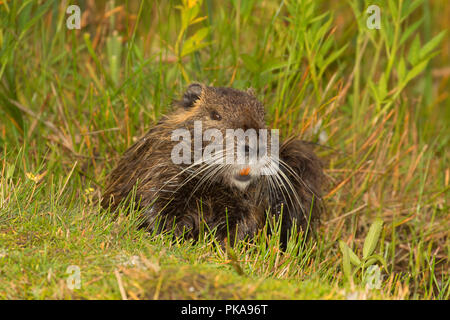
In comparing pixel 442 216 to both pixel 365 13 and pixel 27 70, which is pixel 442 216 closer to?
pixel 365 13

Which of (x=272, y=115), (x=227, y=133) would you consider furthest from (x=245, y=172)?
(x=272, y=115)

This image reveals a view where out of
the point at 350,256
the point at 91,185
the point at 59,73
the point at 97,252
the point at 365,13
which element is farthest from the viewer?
the point at 59,73

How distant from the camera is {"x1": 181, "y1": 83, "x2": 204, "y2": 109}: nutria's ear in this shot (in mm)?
3758

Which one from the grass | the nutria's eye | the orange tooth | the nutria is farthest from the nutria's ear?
the orange tooth

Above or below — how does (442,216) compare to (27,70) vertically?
below

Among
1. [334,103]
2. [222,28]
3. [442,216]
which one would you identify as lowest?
[442,216]

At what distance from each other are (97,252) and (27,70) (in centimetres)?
256

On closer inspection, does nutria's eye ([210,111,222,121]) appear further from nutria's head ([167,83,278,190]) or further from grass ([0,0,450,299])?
grass ([0,0,450,299])

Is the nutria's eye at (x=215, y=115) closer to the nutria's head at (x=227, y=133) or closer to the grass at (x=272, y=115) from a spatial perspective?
the nutria's head at (x=227, y=133)

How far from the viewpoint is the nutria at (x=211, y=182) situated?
11.4 ft

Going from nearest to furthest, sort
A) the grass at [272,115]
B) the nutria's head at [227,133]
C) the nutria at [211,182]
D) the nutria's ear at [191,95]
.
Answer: the nutria's head at [227,133] < the nutria at [211,182] < the nutria's ear at [191,95] < the grass at [272,115]

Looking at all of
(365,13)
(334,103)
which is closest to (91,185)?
(334,103)

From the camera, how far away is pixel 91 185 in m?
4.25

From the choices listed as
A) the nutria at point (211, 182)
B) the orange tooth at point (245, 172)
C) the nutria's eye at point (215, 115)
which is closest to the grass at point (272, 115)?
the nutria at point (211, 182)
